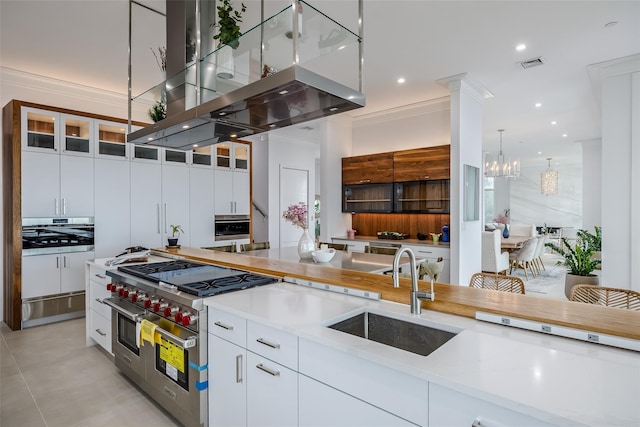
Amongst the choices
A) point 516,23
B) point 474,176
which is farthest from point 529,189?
point 516,23

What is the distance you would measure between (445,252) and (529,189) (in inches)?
399

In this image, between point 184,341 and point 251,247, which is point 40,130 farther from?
point 184,341

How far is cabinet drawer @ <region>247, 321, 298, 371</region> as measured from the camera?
1.44m

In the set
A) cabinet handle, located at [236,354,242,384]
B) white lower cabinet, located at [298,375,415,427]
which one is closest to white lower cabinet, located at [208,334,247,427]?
cabinet handle, located at [236,354,242,384]

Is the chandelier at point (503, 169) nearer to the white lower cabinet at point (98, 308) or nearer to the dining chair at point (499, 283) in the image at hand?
the dining chair at point (499, 283)

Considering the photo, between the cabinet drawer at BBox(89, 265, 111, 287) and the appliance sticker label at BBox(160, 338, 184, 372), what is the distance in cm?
128

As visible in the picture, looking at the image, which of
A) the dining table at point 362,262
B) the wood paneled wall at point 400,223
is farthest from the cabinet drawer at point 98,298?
the wood paneled wall at point 400,223

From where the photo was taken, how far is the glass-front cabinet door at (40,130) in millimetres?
3961

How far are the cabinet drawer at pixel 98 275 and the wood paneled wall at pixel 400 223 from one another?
14.2 ft

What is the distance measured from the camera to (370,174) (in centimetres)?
577

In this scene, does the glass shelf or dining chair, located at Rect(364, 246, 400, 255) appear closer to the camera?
the glass shelf

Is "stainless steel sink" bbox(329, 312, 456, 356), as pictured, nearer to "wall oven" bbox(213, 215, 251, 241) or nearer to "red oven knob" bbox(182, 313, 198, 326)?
"red oven knob" bbox(182, 313, 198, 326)

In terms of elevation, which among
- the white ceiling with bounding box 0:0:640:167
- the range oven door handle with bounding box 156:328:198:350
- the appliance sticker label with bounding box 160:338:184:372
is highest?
the white ceiling with bounding box 0:0:640:167

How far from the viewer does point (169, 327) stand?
204 centimetres
